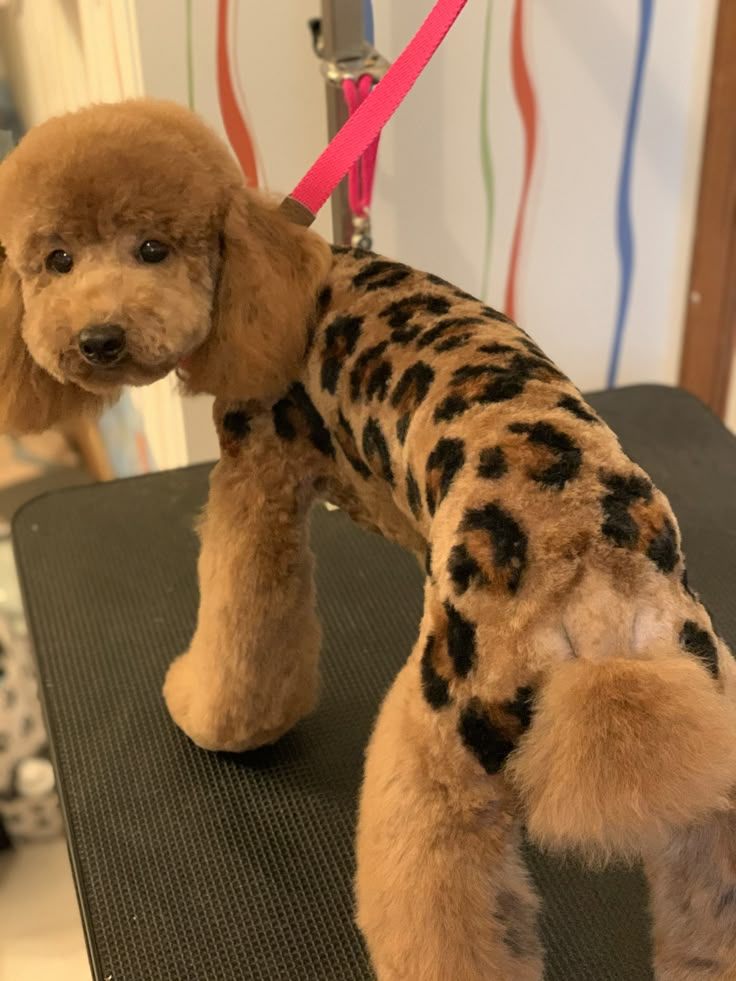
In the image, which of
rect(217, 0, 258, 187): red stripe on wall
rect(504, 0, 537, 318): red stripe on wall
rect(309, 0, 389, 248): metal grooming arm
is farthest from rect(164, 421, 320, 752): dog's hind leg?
rect(504, 0, 537, 318): red stripe on wall

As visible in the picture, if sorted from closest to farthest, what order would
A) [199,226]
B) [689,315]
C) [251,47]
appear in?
[199,226] < [251,47] < [689,315]

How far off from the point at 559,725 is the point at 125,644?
2.15ft

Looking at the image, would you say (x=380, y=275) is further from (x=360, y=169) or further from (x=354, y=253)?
(x=360, y=169)

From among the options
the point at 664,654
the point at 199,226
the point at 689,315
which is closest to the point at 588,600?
the point at 664,654

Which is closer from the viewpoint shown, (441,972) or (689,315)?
(441,972)

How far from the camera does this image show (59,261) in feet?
1.88

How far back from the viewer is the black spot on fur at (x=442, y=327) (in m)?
0.58

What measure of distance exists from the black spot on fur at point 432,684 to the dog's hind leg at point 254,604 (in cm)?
23

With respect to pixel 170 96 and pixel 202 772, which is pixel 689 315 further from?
pixel 202 772

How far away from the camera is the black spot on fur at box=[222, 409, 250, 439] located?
69 cm

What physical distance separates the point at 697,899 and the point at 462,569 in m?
0.21

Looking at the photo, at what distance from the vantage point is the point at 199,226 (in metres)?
0.58

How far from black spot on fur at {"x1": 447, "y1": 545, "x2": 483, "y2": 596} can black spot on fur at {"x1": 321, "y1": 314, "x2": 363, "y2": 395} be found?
19 cm

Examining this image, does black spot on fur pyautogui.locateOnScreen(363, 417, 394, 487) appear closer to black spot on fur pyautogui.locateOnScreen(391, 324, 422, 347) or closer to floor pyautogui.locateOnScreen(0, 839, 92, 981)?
black spot on fur pyautogui.locateOnScreen(391, 324, 422, 347)
